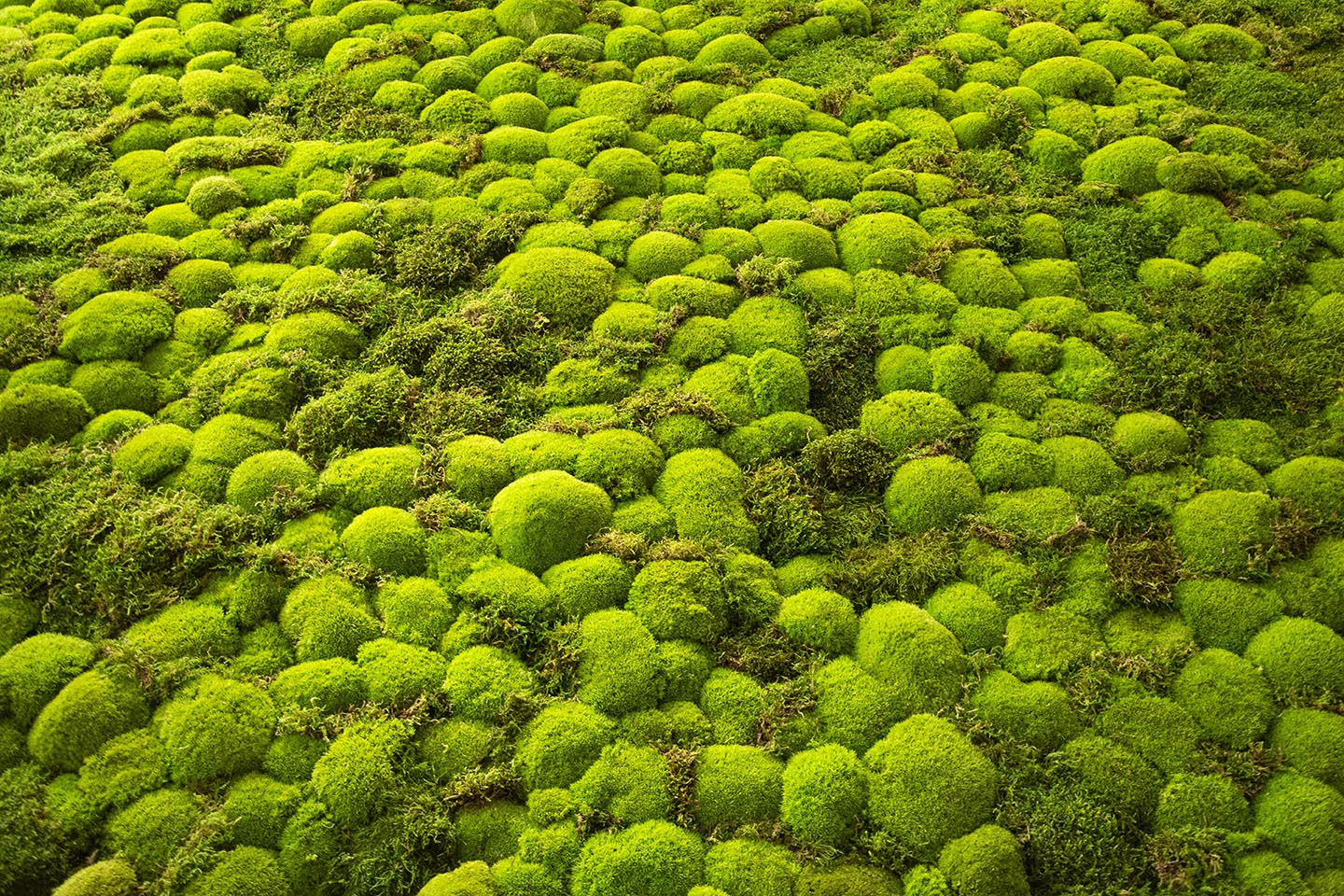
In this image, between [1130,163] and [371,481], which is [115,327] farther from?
[1130,163]

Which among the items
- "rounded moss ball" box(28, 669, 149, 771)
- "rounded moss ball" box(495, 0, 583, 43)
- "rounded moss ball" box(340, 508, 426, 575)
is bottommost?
"rounded moss ball" box(28, 669, 149, 771)

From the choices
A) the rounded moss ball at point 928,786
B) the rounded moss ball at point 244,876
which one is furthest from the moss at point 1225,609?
the rounded moss ball at point 244,876

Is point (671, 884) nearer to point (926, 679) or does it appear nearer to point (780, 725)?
point (780, 725)

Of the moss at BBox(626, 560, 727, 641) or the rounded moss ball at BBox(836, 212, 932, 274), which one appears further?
the rounded moss ball at BBox(836, 212, 932, 274)

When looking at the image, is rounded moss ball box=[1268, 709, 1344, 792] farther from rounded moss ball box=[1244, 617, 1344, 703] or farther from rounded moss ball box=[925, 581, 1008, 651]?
rounded moss ball box=[925, 581, 1008, 651]

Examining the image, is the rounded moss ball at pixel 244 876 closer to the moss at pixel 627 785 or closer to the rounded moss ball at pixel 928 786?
the moss at pixel 627 785

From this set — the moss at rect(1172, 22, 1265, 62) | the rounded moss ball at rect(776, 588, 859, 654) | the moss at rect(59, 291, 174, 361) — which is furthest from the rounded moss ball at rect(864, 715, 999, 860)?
the moss at rect(1172, 22, 1265, 62)
